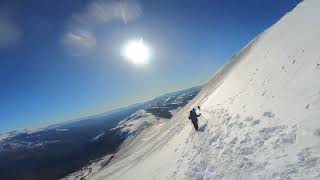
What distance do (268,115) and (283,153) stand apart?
457 centimetres

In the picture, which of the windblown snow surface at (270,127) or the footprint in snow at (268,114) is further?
the footprint in snow at (268,114)

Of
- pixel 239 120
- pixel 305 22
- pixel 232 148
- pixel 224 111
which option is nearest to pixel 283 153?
pixel 232 148

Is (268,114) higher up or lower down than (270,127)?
higher up

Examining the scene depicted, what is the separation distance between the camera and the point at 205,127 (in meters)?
26.5

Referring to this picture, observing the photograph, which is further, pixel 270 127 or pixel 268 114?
pixel 268 114

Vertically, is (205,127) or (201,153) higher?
(205,127)

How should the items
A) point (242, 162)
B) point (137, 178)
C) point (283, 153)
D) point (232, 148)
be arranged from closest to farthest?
point (283, 153)
point (242, 162)
point (232, 148)
point (137, 178)

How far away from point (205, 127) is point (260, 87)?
6.35 m

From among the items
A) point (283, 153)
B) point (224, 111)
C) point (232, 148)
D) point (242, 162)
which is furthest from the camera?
point (224, 111)

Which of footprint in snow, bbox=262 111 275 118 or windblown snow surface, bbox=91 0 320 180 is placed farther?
footprint in snow, bbox=262 111 275 118

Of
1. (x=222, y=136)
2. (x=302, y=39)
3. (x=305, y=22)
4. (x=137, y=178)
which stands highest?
(x=305, y=22)

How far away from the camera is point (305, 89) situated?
16828mm

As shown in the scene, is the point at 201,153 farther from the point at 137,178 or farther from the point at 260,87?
the point at 137,178

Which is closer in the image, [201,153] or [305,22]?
[201,153]
